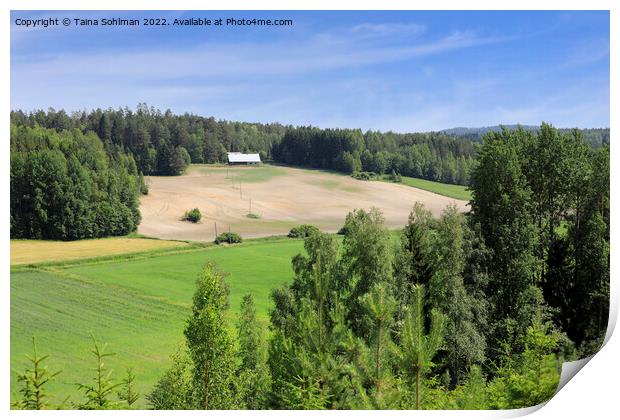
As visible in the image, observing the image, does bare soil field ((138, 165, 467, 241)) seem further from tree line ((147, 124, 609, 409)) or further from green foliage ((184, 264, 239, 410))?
green foliage ((184, 264, 239, 410))

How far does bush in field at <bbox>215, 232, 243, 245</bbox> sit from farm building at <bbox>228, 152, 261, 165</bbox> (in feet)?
3.12

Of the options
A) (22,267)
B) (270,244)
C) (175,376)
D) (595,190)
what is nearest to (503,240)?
(595,190)

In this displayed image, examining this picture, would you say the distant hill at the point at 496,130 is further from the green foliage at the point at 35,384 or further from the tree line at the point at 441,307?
the green foliage at the point at 35,384

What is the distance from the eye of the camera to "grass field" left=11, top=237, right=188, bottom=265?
289 inches

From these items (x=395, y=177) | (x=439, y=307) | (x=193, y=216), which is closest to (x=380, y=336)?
(x=439, y=307)

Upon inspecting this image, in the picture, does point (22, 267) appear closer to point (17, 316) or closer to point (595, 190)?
point (17, 316)

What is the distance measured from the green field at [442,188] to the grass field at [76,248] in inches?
121

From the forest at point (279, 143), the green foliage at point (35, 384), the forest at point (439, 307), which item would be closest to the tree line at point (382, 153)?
the forest at point (279, 143)

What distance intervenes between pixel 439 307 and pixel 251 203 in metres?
2.74

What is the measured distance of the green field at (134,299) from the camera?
300 inches

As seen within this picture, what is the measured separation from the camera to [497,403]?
22.8ft
